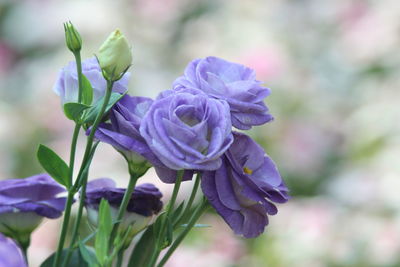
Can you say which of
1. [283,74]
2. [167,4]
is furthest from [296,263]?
[167,4]

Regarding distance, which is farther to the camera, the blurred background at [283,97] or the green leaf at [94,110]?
the blurred background at [283,97]

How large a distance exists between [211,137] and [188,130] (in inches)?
0.5

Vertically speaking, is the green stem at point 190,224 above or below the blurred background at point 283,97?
above

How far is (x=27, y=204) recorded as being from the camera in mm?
496

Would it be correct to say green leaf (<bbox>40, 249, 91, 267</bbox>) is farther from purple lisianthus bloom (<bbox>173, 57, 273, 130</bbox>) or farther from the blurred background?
the blurred background

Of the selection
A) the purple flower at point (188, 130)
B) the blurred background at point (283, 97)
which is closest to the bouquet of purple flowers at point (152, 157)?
the purple flower at point (188, 130)

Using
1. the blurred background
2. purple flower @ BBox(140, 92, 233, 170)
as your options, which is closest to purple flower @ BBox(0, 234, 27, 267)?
purple flower @ BBox(140, 92, 233, 170)

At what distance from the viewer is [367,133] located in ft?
6.48

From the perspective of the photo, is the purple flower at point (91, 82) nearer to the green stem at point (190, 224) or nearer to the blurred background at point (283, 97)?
the green stem at point (190, 224)

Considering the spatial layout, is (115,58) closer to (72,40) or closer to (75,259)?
(72,40)

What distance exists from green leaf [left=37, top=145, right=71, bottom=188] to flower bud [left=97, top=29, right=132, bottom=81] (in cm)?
6

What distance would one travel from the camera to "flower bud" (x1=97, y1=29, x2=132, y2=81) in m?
0.43

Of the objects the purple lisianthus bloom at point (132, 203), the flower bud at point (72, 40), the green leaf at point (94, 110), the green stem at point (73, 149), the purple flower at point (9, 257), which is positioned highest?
the flower bud at point (72, 40)

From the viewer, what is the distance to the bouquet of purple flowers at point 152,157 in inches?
16.4
